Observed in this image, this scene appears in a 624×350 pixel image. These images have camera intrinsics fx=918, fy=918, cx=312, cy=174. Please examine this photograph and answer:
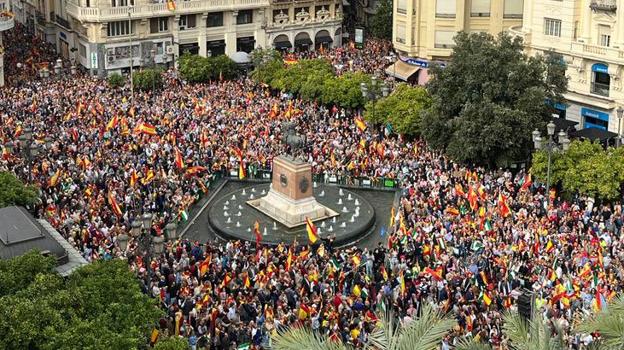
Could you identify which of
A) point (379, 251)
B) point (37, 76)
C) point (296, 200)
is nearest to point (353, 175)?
point (296, 200)

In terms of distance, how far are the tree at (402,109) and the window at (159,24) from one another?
27.7 metres

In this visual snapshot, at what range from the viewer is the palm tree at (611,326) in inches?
593

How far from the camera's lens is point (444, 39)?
66562mm

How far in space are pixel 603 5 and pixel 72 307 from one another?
38.8 meters

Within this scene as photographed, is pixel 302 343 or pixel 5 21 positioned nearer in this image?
pixel 302 343

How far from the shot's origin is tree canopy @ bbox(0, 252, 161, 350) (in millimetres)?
A: 20578

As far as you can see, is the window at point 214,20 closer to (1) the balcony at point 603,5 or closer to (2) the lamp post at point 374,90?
(2) the lamp post at point 374,90

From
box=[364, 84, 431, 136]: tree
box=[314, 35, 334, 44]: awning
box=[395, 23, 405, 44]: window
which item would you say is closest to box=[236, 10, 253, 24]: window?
box=[314, 35, 334, 44]: awning

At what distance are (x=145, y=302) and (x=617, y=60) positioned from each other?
35206mm

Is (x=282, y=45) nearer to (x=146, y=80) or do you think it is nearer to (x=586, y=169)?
(x=146, y=80)

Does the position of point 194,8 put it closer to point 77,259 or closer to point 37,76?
point 37,76

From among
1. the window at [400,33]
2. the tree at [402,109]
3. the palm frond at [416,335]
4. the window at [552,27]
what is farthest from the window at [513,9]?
the palm frond at [416,335]

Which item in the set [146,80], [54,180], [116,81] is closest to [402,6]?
[146,80]

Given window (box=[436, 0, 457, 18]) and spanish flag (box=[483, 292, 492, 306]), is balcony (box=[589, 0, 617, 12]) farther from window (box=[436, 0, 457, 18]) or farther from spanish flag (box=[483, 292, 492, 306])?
spanish flag (box=[483, 292, 492, 306])
